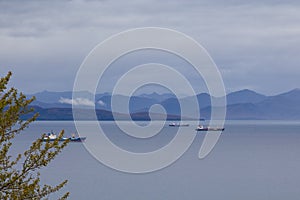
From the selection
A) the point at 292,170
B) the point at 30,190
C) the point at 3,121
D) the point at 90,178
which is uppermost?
the point at 292,170

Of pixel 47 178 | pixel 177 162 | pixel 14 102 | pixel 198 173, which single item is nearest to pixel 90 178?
pixel 47 178

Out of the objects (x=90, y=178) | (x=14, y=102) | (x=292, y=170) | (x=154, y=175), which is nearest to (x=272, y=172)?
(x=292, y=170)

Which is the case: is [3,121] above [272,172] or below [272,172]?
below

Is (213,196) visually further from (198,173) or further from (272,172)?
(272,172)

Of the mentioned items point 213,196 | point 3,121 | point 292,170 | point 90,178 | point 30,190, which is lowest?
point 30,190

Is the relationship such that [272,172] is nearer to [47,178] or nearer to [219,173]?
[219,173]

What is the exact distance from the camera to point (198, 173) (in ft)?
269

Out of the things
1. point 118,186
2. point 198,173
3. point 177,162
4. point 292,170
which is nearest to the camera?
point 118,186

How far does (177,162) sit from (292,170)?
20042mm

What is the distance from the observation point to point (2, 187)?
51.0ft

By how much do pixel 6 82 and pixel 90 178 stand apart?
60.3 metres

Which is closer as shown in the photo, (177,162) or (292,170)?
(292,170)

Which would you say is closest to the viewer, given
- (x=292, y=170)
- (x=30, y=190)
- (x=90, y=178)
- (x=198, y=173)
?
(x=30, y=190)

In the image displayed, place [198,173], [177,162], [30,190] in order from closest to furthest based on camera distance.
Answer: [30,190], [198,173], [177,162]
